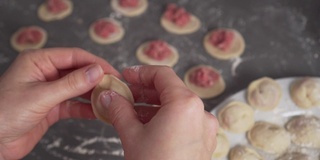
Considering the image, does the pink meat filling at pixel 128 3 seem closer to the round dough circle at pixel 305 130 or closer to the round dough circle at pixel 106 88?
the round dough circle at pixel 106 88

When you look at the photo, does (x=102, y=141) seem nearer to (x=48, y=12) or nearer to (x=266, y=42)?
(x=48, y=12)

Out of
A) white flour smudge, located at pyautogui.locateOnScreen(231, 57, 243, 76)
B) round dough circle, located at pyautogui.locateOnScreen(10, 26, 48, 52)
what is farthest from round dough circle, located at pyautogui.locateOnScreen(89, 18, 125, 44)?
white flour smudge, located at pyautogui.locateOnScreen(231, 57, 243, 76)

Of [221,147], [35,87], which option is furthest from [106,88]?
[221,147]

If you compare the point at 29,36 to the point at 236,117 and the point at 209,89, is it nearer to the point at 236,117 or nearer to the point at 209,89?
the point at 209,89

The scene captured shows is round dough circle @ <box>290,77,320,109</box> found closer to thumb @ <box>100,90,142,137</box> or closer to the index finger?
the index finger

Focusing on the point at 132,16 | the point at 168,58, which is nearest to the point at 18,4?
the point at 132,16
